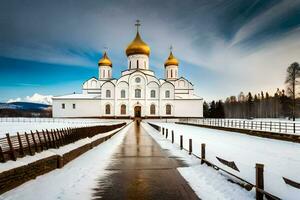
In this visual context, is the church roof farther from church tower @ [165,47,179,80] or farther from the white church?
church tower @ [165,47,179,80]

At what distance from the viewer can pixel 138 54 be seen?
81250 mm

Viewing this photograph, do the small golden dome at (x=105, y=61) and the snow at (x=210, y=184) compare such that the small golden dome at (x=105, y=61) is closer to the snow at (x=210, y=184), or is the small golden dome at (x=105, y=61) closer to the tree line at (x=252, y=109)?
the tree line at (x=252, y=109)

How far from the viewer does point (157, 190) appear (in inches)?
330

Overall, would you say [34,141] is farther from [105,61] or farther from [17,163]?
[105,61]

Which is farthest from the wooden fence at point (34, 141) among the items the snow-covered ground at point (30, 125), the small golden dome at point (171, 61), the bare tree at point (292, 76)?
the small golden dome at point (171, 61)

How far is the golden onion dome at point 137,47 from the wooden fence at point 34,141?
191 ft

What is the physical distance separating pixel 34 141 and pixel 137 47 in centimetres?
7025

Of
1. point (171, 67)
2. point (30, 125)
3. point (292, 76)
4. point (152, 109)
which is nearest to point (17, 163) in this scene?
point (30, 125)

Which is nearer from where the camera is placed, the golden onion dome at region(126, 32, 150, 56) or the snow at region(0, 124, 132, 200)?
the snow at region(0, 124, 132, 200)

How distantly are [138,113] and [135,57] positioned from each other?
15198mm

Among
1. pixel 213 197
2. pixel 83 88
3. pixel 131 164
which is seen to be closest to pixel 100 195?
pixel 213 197

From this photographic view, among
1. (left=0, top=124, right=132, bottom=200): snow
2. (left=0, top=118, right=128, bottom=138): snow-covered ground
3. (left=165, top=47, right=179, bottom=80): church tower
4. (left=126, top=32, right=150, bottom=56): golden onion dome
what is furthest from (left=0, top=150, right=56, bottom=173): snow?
(left=165, top=47, right=179, bottom=80): church tower

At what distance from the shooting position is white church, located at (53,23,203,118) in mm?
78438

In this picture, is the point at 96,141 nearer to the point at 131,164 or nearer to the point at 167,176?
the point at 131,164
